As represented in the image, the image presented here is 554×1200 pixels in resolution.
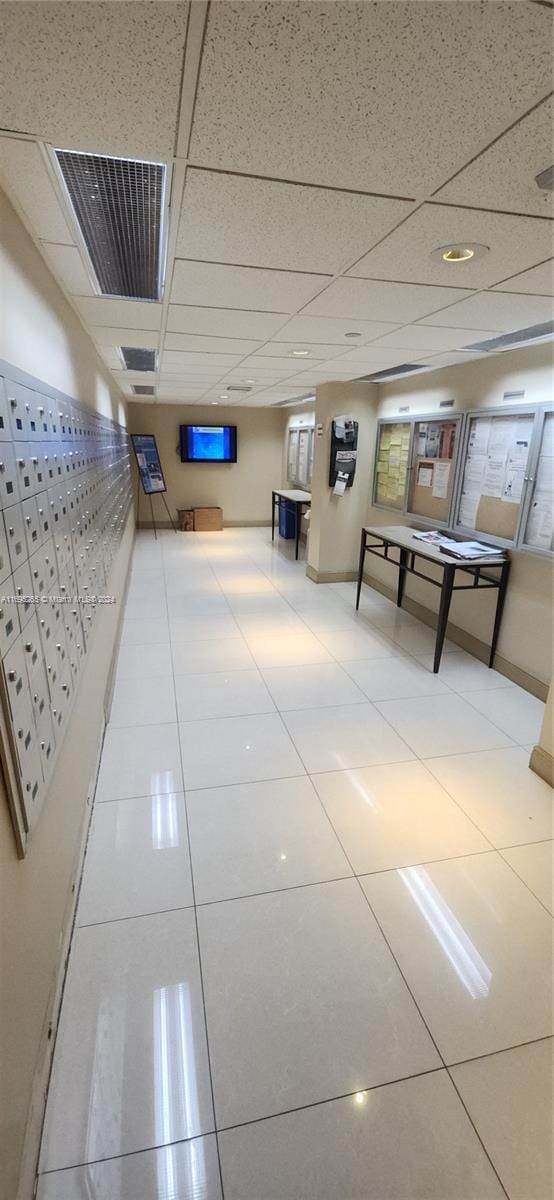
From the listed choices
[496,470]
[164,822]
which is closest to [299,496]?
[496,470]

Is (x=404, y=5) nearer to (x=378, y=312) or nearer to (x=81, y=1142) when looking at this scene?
(x=378, y=312)

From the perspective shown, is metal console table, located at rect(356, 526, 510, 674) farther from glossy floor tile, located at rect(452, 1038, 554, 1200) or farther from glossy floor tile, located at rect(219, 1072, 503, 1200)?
glossy floor tile, located at rect(219, 1072, 503, 1200)

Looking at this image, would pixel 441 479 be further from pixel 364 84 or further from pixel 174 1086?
pixel 174 1086

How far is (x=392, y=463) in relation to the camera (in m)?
5.07

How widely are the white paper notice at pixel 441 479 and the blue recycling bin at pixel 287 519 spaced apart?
11.4 ft

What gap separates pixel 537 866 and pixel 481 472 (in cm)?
275

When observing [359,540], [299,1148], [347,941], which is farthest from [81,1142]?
[359,540]

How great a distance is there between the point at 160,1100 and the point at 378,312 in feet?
10.0

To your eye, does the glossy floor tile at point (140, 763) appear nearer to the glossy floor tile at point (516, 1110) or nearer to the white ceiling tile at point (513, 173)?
the glossy floor tile at point (516, 1110)

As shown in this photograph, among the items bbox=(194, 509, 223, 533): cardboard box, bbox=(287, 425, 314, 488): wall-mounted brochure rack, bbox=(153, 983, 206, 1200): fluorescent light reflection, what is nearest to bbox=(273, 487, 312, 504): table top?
bbox=(287, 425, 314, 488): wall-mounted brochure rack

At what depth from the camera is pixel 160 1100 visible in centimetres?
123

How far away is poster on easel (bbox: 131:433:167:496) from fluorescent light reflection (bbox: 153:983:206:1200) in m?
7.44

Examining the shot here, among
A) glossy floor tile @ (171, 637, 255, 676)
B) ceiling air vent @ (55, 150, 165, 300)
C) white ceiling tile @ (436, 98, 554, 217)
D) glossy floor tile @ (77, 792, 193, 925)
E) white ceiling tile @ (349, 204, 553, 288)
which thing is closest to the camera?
white ceiling tile @ (436, 98, 554, 217)

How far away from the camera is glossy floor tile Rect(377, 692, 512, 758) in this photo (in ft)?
9.01
